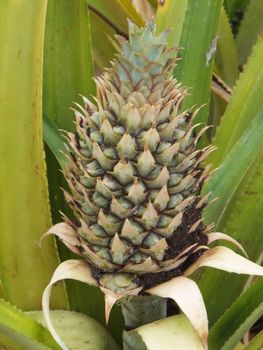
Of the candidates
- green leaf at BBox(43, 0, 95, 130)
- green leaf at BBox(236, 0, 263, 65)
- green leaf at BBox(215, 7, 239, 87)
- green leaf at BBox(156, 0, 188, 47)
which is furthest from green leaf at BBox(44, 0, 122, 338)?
green leaf at BBox(236, 0, 263, 65)

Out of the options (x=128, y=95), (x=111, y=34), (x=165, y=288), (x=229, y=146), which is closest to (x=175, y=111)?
(x=128, y=95)

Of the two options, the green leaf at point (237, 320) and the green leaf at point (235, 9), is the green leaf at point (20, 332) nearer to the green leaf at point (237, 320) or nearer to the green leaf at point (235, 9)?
the green leaf at point (237, 320)

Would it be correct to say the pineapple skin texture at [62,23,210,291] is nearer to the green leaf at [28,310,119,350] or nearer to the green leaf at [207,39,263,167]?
the green leaf at [28,310,119,350]

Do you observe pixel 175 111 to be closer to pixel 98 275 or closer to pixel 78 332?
pixel 98 275

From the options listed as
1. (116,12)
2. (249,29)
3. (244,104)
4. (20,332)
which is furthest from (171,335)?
(249,29)

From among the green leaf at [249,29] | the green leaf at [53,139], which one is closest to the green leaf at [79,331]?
the green leaf at [53,139]

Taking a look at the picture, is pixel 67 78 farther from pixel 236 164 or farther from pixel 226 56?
pixel 226 56

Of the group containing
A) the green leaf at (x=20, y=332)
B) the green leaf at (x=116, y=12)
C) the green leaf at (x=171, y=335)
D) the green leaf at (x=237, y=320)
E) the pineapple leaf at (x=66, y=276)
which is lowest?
the green leaf at (x=237, y=320)
